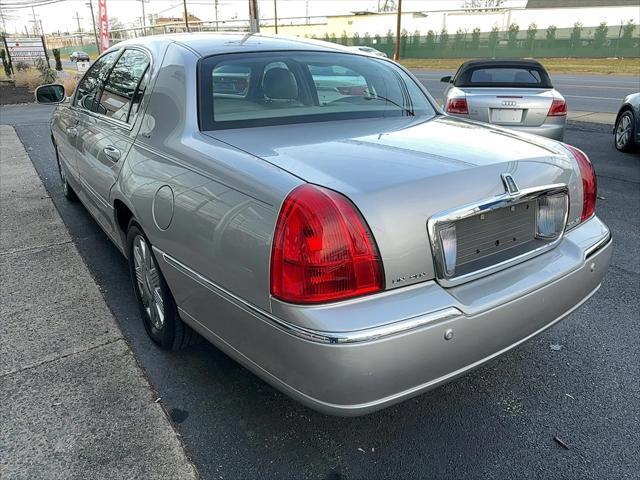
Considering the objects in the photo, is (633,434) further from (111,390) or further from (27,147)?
(27,147)

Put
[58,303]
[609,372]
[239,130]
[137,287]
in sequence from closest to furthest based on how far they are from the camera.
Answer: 1. [239,130]
2. [609,372]
3. [137,287]
4. [58,303]

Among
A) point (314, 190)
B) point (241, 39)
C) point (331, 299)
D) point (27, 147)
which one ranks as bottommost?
point (27, 147)

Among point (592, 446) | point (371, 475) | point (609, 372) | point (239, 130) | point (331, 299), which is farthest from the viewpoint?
point (609, 372)

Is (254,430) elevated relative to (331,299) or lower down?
lower down

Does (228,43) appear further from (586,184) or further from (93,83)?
(586,184)

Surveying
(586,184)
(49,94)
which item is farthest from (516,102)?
(49,94)

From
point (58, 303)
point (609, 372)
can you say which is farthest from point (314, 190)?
point (58, 303)

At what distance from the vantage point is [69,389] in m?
2.59

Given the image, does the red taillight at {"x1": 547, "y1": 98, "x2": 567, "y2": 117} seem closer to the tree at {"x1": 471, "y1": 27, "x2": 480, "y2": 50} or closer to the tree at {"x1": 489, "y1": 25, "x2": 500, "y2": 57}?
the tree at {"x1": 489, "y1": 25, "x2": 500, "y2": 57}

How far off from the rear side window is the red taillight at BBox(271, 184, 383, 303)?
5.48ft

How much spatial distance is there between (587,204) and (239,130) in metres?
1.72

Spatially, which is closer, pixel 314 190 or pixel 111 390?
pixel 314 190

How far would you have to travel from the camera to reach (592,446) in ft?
7.43

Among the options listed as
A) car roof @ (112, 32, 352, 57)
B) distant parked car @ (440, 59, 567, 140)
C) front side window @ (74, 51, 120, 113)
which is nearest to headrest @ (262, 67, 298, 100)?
car roof @ (112, 32, 352, 57)
